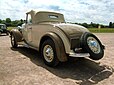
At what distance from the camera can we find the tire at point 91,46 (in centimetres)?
523

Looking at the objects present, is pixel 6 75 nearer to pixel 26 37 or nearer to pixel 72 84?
pixel 72 84

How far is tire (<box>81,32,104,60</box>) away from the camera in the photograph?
5.23 metres

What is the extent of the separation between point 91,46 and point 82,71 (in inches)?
31.3

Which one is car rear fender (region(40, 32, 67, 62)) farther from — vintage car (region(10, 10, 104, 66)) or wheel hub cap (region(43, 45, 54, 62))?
→ wheel hub cap (region(43, 45, 54, 62))

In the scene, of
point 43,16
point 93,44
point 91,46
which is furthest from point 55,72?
point 43,16

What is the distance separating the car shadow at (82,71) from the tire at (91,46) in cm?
50

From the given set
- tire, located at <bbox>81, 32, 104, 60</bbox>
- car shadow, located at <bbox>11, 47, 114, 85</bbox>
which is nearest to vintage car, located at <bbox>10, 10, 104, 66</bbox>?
tire, located at <bbox>81, 32, 104, 60</bbox>

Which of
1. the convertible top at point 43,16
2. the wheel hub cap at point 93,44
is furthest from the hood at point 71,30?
the convertible top at point 43,16

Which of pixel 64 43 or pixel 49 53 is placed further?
pixel 49 53

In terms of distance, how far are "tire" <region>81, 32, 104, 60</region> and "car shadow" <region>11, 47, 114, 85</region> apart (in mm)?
497

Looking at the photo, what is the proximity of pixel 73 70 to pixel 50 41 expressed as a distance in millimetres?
1139

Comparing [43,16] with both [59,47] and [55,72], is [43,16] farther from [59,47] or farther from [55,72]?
[55,72]

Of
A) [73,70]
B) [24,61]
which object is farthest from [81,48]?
[24,61]

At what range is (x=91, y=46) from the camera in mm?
5375
